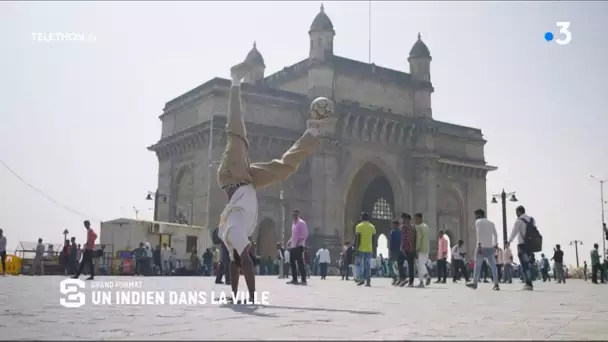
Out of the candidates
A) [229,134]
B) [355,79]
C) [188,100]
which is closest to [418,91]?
[355,79]

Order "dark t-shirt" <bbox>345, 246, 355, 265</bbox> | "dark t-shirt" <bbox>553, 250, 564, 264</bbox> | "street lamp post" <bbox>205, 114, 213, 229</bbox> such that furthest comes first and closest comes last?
1. "street lamp post" <bbox>205, 114, 213, 229</bbox>
2. "dark t-shirt" <bbox>345, 246, 355, 265</bbox>
3. "dark t-shirt" <bbox>553, 250, 564, 264</bbox>

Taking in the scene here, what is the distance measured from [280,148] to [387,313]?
30.2m

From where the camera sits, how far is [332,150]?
3653 centimetres

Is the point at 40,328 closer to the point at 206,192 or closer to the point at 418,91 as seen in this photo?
the point at 206,192

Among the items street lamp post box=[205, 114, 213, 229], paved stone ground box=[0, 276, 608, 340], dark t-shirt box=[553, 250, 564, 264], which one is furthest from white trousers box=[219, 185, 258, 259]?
street lamp post box=[205, 114, 213, 229]

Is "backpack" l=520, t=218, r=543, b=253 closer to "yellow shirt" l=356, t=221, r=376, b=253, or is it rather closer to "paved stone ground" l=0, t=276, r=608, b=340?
"yellow shirt" l=356, t=221, r=376, b=253

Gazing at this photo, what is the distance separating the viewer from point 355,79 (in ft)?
127

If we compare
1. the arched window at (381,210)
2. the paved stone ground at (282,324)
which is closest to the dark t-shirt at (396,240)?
the paved stone ground at (282,324)

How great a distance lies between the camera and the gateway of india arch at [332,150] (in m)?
34.8

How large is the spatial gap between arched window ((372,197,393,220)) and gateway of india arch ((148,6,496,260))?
2.7 inches

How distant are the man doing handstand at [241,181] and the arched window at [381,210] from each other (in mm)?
36162

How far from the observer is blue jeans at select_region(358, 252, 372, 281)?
571 inches

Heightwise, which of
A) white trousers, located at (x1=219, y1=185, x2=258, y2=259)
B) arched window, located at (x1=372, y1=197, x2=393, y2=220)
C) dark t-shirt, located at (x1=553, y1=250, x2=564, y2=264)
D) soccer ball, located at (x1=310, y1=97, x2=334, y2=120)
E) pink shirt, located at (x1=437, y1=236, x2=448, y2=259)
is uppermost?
arched window, located at (x1=372, y1=197, x2=393, y2=220)

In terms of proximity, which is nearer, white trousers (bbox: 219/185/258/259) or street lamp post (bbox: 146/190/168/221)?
white trousers (bbox: 219/185/258/259)
